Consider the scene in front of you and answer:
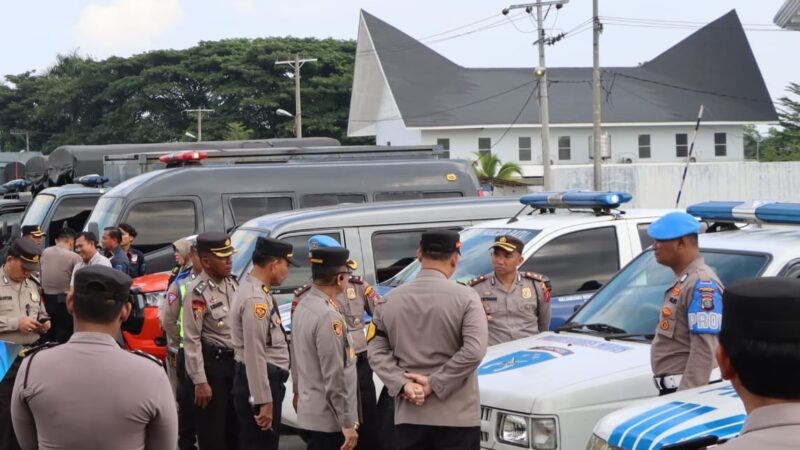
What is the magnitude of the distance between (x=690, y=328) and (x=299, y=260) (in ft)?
17.4

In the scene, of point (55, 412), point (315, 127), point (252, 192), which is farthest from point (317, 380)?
point (315, 127)

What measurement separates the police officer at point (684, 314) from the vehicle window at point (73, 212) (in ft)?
38.7

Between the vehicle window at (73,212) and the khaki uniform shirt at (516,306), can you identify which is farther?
the vehicle window at (73,212)

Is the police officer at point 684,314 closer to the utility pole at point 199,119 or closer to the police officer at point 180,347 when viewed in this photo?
the police officer at point 180,347

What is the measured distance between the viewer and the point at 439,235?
550 cm

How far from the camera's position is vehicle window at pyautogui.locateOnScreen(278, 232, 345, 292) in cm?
1013

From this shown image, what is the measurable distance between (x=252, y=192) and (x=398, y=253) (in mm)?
3657

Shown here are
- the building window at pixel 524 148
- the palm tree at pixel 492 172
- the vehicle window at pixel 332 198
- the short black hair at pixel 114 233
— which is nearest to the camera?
the short black hair at pixel 114 233

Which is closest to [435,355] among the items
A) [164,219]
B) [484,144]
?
[164,219]

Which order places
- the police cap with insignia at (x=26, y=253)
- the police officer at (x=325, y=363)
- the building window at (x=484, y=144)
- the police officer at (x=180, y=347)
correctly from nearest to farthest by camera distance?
1. the police officer at (x=325, y=363)
2. the police officer at (x=180, y=347)
3. the police cap with insignia at (x=26, y=253)
4. the building window at (x=484, y=144)

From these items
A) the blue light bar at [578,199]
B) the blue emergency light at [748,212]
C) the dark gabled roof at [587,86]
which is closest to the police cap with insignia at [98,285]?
the blue emergency light at [748,212]

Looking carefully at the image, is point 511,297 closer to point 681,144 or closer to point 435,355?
point 435,355

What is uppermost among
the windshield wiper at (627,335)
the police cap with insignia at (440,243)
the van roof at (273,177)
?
the van roof at (273,177)

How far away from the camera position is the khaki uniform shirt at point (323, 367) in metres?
5.91
